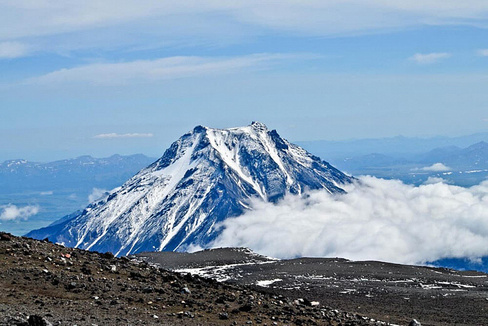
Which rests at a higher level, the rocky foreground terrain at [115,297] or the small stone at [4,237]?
the small stone at [4,237]

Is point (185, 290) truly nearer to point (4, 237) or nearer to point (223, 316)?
point (223, 316)

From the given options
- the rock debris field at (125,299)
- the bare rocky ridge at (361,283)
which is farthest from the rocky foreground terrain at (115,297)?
the bare rocky ridge at (361,283)

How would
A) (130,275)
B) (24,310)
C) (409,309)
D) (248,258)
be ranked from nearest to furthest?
(24,310) → (130,275) → (409,309) → (248,258)

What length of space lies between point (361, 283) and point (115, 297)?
1427 inches

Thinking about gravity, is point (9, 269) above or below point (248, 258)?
above

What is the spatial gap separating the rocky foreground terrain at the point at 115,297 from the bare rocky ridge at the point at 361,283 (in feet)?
25.1

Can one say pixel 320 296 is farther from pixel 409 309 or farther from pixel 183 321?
pixel 183 321

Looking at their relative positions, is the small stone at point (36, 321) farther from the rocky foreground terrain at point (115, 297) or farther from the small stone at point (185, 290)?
the small stone at point (185, 290)

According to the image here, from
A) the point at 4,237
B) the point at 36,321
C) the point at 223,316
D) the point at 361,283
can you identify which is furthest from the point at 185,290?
the point at 361,283

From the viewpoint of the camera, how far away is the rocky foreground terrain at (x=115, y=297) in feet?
93.7

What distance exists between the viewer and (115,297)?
31922 mm

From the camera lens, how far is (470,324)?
4509cm

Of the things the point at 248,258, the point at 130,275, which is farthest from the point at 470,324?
the point at 248,258

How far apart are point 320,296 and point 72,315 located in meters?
28.9
